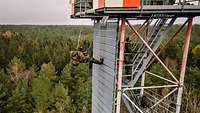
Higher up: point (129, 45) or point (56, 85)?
point (129, 45)

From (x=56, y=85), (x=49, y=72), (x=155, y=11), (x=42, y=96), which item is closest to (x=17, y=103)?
(x=42, y=96)

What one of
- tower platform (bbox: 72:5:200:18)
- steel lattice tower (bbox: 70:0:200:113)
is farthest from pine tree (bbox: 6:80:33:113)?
tower platform (bbox: 72:5:200:18)

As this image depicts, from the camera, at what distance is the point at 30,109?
38562 mm

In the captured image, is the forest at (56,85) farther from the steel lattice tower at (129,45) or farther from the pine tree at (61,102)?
the steel lattice tower at (129,45)

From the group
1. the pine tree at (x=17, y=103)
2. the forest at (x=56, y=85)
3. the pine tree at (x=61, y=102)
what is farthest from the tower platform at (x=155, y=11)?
the pine tree at (x=17, y=103)

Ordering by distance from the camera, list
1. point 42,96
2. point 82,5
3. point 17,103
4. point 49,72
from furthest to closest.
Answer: point 49,72
point 42,96
point 17,103
point 82,5

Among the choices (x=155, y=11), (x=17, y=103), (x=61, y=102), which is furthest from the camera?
(x=61, y=102)

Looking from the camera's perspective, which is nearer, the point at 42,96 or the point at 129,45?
the point at 129,45

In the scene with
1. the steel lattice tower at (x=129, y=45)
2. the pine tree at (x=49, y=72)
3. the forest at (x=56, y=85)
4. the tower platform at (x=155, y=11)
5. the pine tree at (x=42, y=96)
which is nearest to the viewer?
the tower platform at (x=155, y=11)

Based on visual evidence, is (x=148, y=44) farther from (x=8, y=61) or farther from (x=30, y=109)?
(x=8, y=61)

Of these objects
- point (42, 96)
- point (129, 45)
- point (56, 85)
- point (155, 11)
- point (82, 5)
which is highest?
point (82, 5)

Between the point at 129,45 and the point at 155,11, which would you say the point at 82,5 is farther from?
the point at 155,11

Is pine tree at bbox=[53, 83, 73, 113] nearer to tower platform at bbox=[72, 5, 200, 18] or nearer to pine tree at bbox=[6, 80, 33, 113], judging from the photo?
pine tree at bbox=[6, 80, 33, 113]

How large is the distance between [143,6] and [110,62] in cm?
210
